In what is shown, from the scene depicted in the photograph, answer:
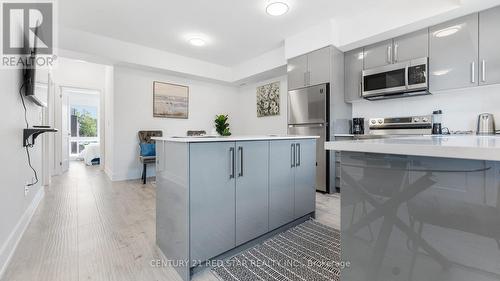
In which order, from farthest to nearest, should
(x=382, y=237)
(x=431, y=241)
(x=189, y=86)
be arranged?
(x=189, y=86), (x=382, y=237), (x=431, y=241)

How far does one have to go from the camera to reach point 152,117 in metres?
4.66

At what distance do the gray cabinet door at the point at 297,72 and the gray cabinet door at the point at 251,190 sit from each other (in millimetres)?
2195

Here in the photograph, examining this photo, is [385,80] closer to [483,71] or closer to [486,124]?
[483,71]

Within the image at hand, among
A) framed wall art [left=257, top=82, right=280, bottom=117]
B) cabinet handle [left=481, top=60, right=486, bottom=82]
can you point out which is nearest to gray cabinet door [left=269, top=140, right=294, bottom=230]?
cabinet handle [left=481, top=60, right=486, bottom=82]

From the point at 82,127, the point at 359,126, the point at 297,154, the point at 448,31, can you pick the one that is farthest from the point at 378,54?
the point at 82,127

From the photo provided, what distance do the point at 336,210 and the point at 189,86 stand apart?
4.16 m

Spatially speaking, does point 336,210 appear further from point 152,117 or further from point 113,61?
point 113,61

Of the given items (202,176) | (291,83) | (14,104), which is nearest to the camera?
(202,176)

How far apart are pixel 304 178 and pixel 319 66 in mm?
1986

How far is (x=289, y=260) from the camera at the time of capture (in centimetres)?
161

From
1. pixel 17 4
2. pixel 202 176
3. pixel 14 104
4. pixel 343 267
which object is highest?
pixel 17 4

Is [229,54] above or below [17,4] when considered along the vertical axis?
above

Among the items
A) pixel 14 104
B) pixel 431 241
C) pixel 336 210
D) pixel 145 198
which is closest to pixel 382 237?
pixel 431 241

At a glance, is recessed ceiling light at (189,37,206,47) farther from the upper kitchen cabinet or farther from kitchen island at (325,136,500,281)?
kitchen island at (325,136,500,281)
